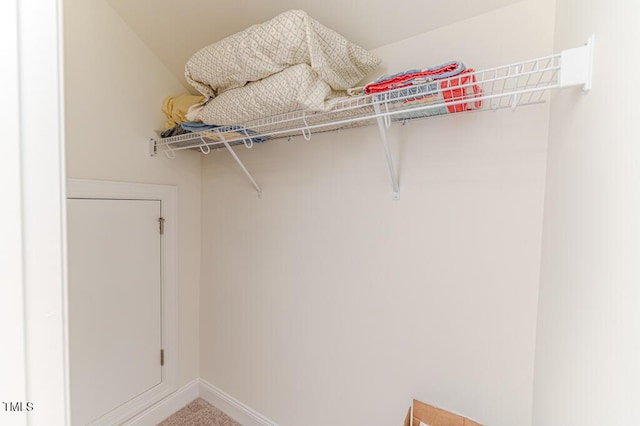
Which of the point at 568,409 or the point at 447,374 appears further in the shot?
the point at 447,374

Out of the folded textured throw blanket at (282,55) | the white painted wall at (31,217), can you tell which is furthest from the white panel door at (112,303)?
the white painted wall at (31,217)

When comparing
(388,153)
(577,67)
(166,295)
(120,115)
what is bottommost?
(166,295)

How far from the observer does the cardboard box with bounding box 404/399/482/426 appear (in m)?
1.17

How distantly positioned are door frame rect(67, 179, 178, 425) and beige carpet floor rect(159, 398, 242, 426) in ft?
0.54

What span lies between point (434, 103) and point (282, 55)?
575mm

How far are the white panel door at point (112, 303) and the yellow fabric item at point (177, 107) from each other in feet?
1.76

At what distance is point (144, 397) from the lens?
1.90 meters

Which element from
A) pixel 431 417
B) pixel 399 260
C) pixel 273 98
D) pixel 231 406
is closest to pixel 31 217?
pixel 273 98

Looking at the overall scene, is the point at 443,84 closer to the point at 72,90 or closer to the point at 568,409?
the point at 568,409

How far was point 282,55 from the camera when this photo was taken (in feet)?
3.63

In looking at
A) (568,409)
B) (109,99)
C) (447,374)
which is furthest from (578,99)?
(109,99)

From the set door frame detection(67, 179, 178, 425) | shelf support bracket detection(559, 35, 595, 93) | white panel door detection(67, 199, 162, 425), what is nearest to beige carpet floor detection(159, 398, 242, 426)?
door frame detection(67, 179, 178, 425)

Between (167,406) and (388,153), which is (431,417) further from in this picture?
(167,406)

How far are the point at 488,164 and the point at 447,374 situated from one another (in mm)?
A: 876
